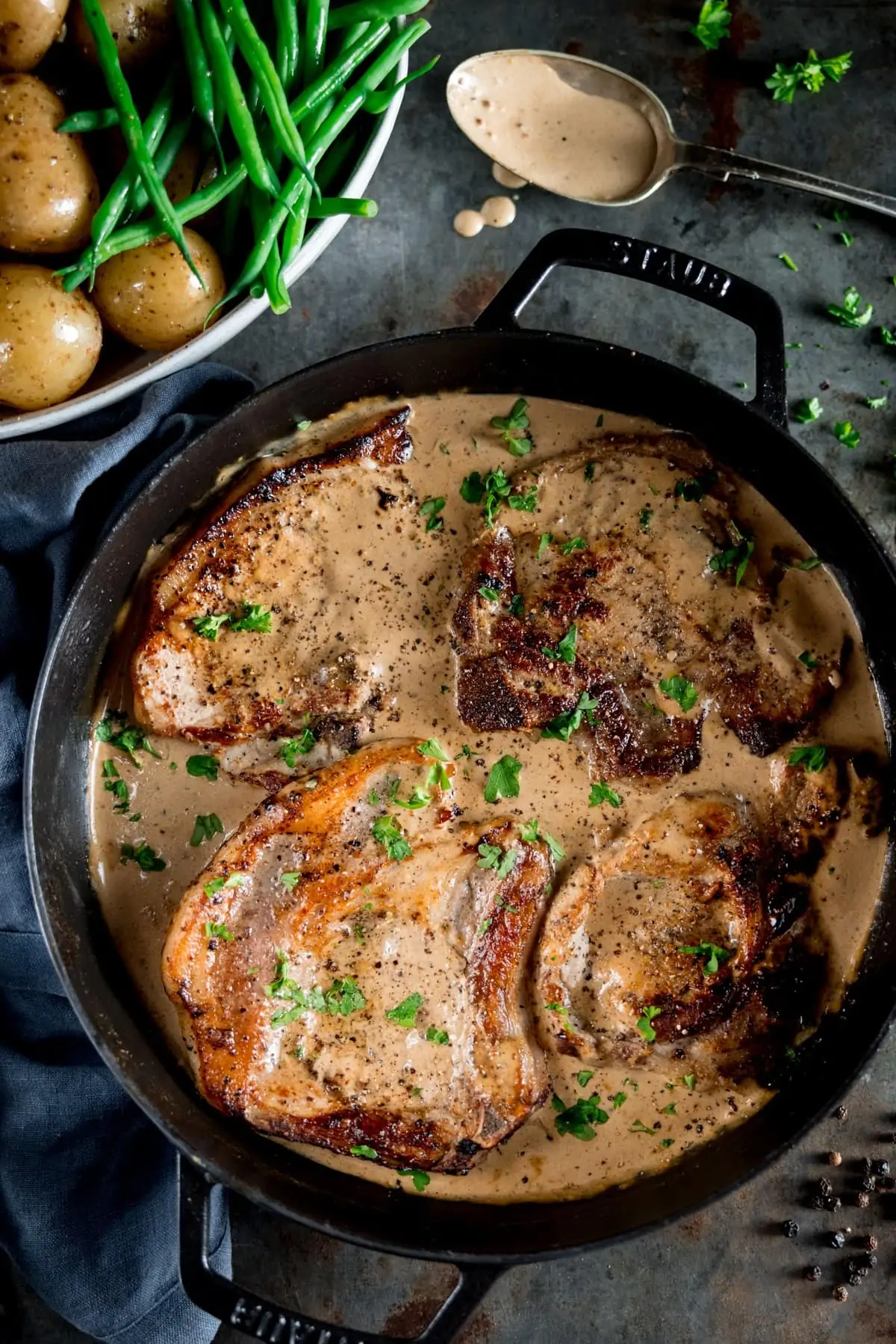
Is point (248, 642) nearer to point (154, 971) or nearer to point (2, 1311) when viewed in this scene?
point (154, 971)

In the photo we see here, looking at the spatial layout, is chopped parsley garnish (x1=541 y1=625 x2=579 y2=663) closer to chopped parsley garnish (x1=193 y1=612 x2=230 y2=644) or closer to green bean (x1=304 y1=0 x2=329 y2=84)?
chopped parsley garnish (x1=193 y1=612 x2=230 y2=644)

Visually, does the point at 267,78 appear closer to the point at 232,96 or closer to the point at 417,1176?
the point at 232,96

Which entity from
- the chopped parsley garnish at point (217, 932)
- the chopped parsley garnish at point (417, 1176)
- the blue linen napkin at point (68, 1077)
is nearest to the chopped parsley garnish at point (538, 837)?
the chopped parsley garnish at point (217, 932)

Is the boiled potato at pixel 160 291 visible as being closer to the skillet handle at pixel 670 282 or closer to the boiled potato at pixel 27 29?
the boiled potato at pixel 27 29

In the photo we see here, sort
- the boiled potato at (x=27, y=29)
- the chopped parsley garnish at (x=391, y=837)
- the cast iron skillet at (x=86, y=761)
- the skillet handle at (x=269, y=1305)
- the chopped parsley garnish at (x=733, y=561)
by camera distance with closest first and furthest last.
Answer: the boiled potato at (x=27, y=29)
the skillet handle at (x=269, y=1305)
the cast iron skillet at (x=86, y=761)
the chopped parsley garnish at (x=391, y=837)
the chopped parsley garnish at (x=733, y=561)

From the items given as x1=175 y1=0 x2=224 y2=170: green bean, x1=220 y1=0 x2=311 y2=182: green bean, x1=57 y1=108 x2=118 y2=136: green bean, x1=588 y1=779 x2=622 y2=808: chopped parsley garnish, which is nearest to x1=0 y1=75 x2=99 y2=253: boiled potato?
x1=57 y1=108 x2=118 y2=136: green bean

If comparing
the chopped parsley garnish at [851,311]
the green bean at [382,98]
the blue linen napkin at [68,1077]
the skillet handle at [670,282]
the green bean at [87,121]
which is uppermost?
the green bean at [382,98]

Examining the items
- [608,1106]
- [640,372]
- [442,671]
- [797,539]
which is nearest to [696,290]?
[640,372]
